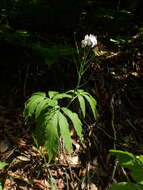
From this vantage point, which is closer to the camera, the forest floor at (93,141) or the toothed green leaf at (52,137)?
the toothed green leaf at (52,137)

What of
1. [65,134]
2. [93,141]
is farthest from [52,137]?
[93,141]

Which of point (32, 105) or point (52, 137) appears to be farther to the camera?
point (32, 105)

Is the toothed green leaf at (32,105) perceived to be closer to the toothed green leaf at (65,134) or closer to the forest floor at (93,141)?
the toothed green leaf at (65,134)

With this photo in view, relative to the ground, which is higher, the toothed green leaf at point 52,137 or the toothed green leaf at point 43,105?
the toothed green leaf at point 43,105

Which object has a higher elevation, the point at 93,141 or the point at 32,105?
the point at 32,105

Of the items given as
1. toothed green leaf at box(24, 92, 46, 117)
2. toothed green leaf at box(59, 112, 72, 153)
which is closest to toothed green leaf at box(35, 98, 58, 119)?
toothed green leaf at box(24, 92, 46, 117)

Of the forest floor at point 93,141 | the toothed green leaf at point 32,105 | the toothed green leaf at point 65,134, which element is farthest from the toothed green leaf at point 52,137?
the forest floor at point 93,141

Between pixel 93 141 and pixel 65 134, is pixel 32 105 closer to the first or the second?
pixel 65 134

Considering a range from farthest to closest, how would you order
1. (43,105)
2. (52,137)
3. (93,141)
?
(93,141) < (43,105) < (52,137)

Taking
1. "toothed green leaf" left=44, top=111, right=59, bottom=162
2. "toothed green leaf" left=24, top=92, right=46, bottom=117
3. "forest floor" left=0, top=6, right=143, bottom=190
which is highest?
"toothed green leaf" left=24, top=92, right=46, bottom=117

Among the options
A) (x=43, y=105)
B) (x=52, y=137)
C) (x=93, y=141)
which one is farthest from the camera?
(x=93, y=141)

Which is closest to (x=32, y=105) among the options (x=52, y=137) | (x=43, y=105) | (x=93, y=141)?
(x=43, y=105)

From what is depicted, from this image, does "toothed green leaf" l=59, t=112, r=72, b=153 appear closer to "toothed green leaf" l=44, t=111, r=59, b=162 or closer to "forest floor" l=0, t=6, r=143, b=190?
"toothed green leaf" l=44, t=111, r=59, b=162

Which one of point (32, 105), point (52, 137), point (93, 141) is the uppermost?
point (32, 105)
